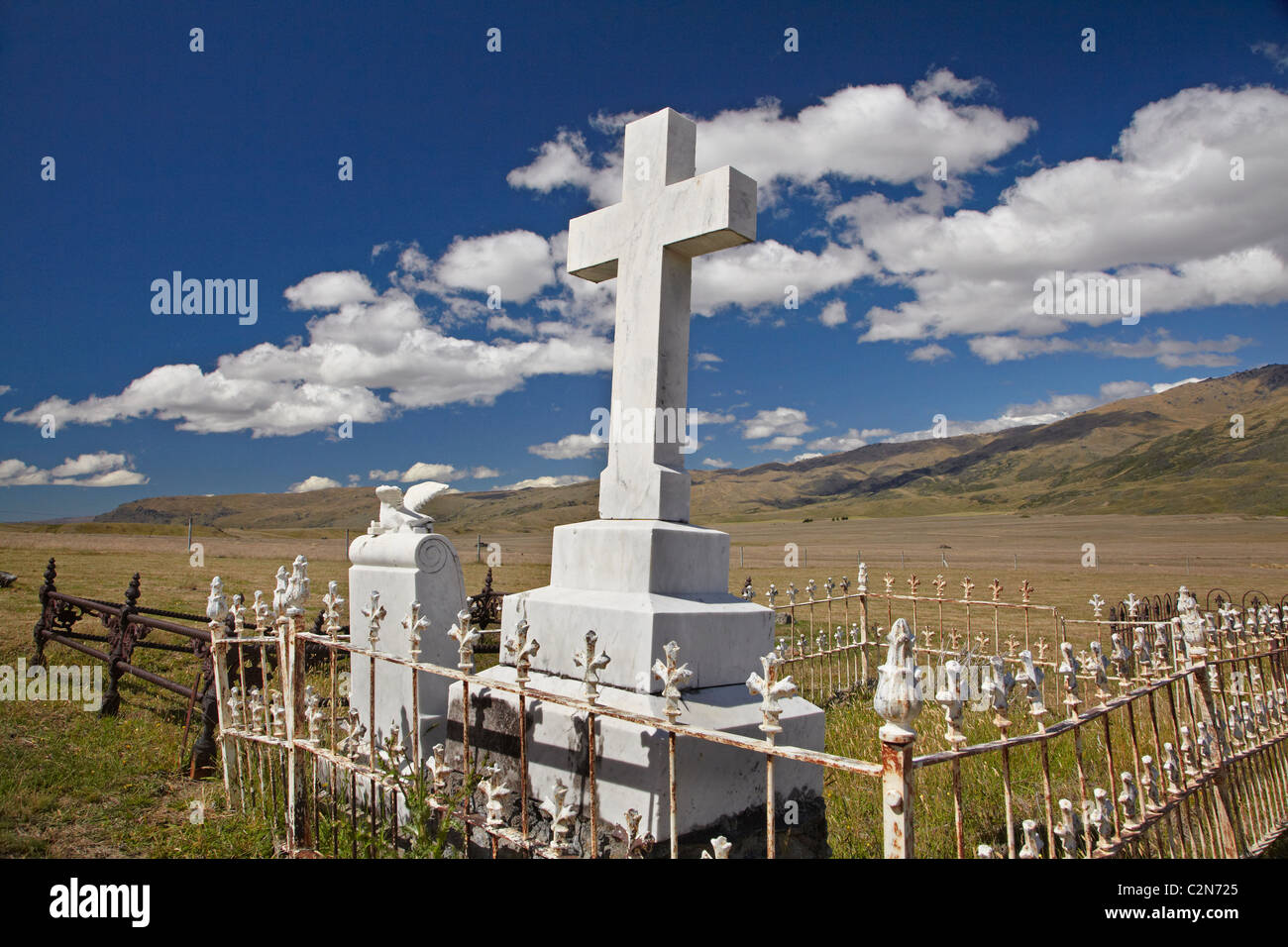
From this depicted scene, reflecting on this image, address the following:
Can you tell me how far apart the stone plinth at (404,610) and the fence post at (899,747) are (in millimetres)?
3464

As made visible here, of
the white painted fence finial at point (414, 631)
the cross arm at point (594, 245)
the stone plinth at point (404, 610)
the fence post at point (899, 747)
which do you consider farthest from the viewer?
the stone plinth at point (404, 610)

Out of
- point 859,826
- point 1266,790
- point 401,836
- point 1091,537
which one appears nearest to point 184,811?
point 401,836

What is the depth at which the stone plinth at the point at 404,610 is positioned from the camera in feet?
15.6

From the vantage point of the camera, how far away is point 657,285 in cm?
400

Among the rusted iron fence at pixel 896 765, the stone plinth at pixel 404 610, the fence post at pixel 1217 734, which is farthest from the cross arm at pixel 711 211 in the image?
the fence post at pixel 1217 734

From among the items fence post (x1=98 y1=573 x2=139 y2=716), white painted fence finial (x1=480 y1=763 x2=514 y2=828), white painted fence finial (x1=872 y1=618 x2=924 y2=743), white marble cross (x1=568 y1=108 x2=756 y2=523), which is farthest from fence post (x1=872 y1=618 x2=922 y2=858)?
fence post (x1=98 y1=573 x2=139 y2=716)

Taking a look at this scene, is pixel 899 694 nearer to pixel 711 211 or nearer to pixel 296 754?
pixel 711 211

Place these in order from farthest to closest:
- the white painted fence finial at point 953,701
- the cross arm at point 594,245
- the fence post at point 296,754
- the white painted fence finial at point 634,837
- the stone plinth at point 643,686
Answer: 1. the cross arm at point 594,245
2. the fence post at point 296,754
3. the stone plinth at point 643,686
4. the white painted fence finial at point 634,837
5. the white painted fence finial at point 953,701

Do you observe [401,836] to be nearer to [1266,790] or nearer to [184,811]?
[184,811]

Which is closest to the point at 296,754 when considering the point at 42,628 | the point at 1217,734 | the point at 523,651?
the point at 523,651

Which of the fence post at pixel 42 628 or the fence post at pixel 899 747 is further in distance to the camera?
the fence post at pixel 42 628

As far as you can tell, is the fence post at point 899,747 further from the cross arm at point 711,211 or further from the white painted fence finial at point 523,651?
A: the cross arm at point 711,211

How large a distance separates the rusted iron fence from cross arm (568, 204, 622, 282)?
228 centimetres

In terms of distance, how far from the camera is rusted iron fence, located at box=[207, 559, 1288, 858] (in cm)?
226
